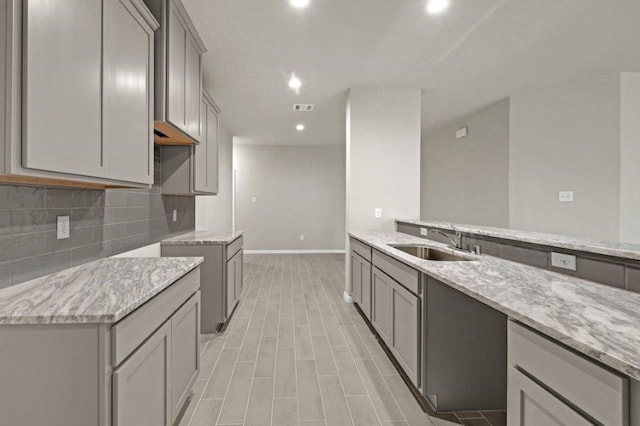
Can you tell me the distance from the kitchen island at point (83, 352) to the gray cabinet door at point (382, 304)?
1.54 metres

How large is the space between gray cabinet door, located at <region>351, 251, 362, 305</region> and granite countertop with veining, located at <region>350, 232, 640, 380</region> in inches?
57.7

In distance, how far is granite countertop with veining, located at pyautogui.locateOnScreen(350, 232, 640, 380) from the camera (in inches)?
29.3

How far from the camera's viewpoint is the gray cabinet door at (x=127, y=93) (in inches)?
55.1

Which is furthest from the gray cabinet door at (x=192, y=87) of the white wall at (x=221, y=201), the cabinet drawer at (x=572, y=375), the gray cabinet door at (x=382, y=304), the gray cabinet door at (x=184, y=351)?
the cabinet drawer at (x=572, y=375)

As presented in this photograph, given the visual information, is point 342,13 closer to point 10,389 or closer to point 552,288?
point 552,288

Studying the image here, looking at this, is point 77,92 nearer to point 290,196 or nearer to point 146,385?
point 146,385

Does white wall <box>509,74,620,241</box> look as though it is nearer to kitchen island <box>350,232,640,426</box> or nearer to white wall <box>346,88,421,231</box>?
white wall <box>346,88,421,231</box>

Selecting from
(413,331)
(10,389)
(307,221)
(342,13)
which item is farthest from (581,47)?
(307,221)

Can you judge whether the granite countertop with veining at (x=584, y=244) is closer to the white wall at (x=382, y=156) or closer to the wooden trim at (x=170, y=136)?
the white wall at (x=382, y=156)

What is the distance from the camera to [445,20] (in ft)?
7.74

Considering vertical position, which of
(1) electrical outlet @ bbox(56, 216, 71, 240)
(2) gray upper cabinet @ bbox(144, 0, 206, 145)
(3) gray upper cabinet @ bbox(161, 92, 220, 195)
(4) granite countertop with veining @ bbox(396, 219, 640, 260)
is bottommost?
(4) granite countertop with veining @ bbox(396, 219, 640, 260)

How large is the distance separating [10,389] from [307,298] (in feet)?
10.2

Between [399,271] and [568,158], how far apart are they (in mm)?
3344

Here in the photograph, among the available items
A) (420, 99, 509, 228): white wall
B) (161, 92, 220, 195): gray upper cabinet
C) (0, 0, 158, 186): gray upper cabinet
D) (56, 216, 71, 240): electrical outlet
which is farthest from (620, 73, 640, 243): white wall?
(56, 216, 71, 240): electrical outlet
